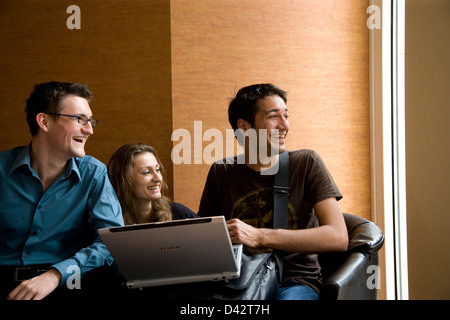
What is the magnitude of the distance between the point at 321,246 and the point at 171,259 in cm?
74

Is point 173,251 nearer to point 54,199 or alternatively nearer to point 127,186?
point 54,199

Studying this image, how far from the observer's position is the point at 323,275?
210cm

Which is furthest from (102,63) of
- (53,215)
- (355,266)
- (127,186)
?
A: (355,266)

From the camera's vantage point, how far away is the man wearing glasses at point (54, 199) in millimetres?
1804

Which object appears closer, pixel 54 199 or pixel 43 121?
pixel 54 199

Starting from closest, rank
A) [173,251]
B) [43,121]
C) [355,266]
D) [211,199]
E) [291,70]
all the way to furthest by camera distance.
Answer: [173,251]
[355,266]
[43,121]
[211,199]
[291,70]

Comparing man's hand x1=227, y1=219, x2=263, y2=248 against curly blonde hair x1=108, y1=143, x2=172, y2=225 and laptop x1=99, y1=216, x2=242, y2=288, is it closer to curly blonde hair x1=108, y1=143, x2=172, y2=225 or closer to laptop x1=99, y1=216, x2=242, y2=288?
laptop x1=99, y1=216, x2=242, y2=288

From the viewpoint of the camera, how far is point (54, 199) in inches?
74.9

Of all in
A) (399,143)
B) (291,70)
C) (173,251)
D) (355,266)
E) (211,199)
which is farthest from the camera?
(291,70)

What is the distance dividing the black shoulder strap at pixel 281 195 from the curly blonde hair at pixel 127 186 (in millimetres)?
734

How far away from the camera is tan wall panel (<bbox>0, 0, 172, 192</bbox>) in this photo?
328 cm

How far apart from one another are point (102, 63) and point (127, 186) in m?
1.35

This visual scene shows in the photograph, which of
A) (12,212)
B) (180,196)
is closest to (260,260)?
(12,212)
